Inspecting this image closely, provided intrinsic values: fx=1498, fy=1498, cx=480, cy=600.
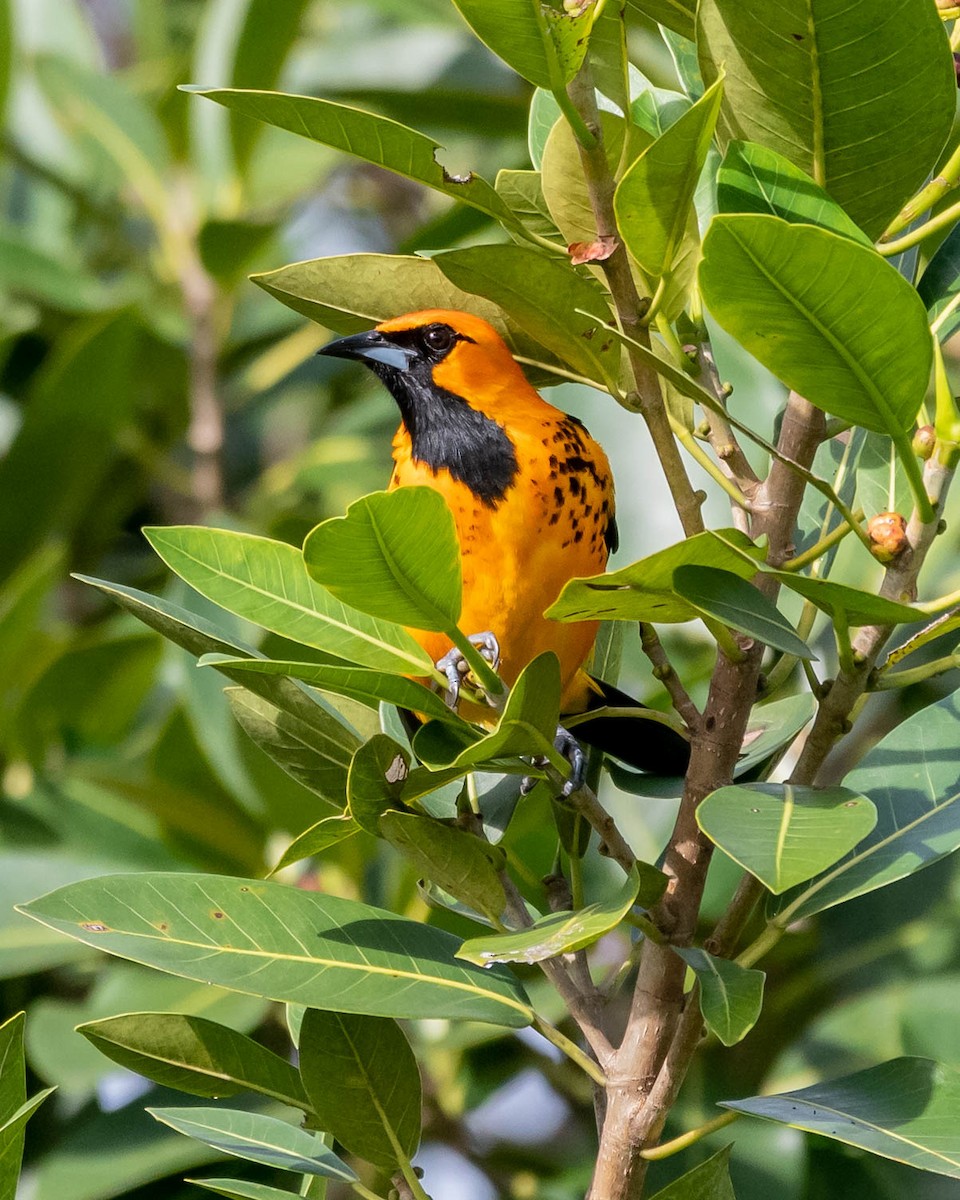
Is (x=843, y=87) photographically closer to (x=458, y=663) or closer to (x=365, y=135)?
(x=365, y=135)

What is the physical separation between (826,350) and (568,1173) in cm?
206

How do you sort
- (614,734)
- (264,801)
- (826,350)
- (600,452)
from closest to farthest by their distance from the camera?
(826,350) < (614,734) < (600,452) < (264,801)

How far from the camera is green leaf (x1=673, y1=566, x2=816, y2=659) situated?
1267 mm

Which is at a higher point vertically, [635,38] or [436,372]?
[635,38]

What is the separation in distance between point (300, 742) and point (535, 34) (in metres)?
0.81

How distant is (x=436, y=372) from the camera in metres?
2.69

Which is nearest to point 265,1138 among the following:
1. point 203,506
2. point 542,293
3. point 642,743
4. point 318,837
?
point 318,837

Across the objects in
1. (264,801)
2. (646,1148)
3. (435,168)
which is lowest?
(264,801)

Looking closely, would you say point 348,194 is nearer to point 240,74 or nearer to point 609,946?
point 240,74

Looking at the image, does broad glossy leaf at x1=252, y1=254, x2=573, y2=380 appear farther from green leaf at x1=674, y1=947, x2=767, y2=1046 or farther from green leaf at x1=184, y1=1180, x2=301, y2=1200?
green leaf at x1=184, y1=1180, x2=301, y2=1200

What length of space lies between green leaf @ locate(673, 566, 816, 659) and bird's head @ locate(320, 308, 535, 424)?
4.46 feet

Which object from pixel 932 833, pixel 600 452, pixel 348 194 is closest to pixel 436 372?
pixel 600 452

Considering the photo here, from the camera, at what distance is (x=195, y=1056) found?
164cm

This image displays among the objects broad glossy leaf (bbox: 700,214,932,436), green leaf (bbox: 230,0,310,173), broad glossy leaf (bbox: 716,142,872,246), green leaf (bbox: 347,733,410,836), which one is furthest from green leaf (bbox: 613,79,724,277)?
green leaf (bbox: 230,0,310,173)
